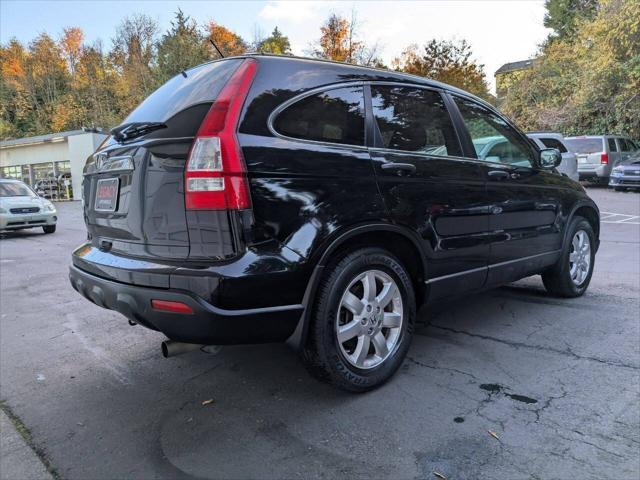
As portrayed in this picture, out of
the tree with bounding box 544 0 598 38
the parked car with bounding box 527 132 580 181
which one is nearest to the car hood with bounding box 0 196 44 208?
the parked car with bounding box 527 132 580 181

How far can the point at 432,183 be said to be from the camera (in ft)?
10.6

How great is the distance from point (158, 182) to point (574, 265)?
4067mm

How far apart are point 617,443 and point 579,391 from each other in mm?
551

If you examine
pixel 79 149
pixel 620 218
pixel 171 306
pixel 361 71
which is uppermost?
pixel 79 149

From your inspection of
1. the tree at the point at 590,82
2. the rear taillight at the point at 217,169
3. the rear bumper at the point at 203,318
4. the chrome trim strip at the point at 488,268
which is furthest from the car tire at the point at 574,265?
the tree at the point at 590,82

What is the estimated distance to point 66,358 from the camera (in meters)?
3.76

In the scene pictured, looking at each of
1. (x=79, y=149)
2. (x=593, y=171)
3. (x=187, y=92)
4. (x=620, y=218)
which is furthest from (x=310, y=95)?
(x=79, y=149)

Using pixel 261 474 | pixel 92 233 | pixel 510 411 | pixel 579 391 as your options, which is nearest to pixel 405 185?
pixel 510 411

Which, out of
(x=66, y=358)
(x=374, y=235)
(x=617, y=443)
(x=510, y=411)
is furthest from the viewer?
(x=66, y=358)

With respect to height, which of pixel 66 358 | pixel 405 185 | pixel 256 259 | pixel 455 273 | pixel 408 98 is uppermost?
pixel 408 98

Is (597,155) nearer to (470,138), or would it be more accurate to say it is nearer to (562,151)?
(562,151)

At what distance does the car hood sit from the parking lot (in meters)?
9.56

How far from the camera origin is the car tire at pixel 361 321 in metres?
2.67

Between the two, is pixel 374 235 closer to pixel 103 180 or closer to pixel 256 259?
pixel 256 259
